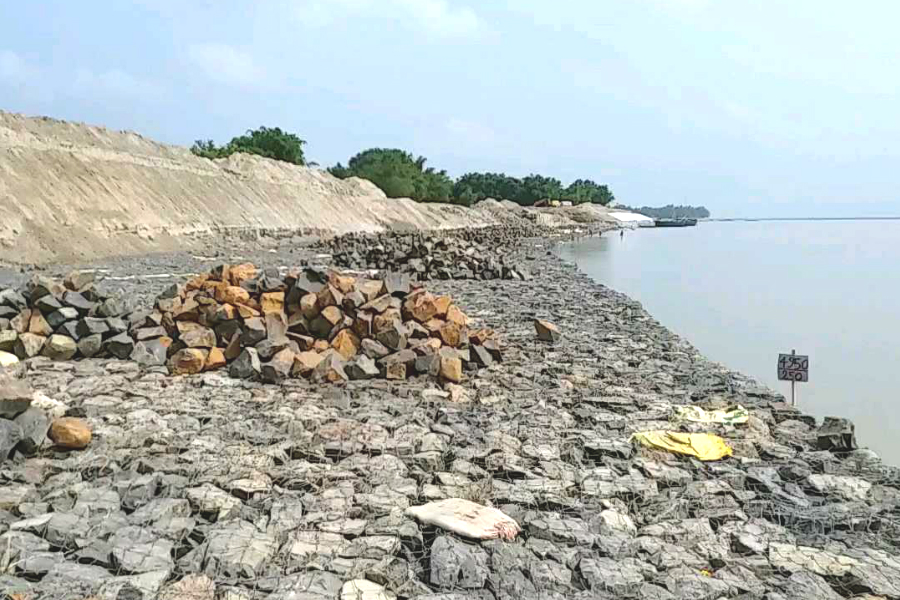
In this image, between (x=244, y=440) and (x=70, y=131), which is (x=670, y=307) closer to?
(x=244, y=440)

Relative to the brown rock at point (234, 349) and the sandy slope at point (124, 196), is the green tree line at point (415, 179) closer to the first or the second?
the sandy slope at point (124, 196)

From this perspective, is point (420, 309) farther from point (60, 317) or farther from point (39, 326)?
point (39, 326)

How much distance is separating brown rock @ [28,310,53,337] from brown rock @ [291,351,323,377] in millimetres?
2805

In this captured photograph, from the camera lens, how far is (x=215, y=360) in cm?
747

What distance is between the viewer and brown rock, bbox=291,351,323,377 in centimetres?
718

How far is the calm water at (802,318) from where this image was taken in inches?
399

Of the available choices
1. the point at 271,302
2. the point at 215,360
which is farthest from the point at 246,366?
the point at 271,302

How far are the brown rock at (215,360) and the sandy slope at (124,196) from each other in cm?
1536

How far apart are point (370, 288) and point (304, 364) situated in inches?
71.9

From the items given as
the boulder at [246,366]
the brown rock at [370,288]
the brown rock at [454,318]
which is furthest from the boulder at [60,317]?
the brown rock at [454,318]

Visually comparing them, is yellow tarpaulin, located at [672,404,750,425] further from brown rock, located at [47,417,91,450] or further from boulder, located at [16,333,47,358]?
boulder, located at [16,333,47,358]

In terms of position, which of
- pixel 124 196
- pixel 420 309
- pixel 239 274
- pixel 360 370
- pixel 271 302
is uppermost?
pixel 124 196

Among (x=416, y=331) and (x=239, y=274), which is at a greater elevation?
(x=239, y=274)

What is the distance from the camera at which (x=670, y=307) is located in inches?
777
